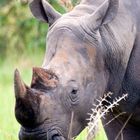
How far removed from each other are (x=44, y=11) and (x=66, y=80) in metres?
0.86

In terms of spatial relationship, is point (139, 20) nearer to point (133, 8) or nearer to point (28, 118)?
point (133, 8)

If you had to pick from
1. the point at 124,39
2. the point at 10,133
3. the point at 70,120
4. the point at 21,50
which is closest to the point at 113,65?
the point at 124,39

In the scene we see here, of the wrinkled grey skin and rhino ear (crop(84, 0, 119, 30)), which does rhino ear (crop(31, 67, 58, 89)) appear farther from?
rhino ear (crop(84, 0, 119, 30))

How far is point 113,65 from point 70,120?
0.63 metres

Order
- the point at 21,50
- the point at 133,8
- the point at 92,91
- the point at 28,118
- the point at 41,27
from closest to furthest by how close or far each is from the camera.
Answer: the point at 28,118 < the point at 92,91 < the point at 133,8 < the point at 41,27 < the point at 21,50

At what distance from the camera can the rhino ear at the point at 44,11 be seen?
6.53 m

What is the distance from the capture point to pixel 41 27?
14.3 meters

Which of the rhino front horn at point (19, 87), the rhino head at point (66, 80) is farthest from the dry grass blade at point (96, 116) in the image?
the rhino front horn at point (19, 87)

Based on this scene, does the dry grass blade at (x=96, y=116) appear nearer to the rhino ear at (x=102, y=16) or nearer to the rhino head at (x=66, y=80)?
the rhino head at (x=66, y=80)

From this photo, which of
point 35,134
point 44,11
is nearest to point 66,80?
point 35,134

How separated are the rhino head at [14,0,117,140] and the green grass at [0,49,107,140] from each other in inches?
57.7

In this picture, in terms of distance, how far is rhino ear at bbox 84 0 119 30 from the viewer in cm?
630

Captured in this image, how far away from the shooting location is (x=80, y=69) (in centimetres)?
609

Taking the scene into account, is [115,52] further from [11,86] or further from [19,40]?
[19,40]
